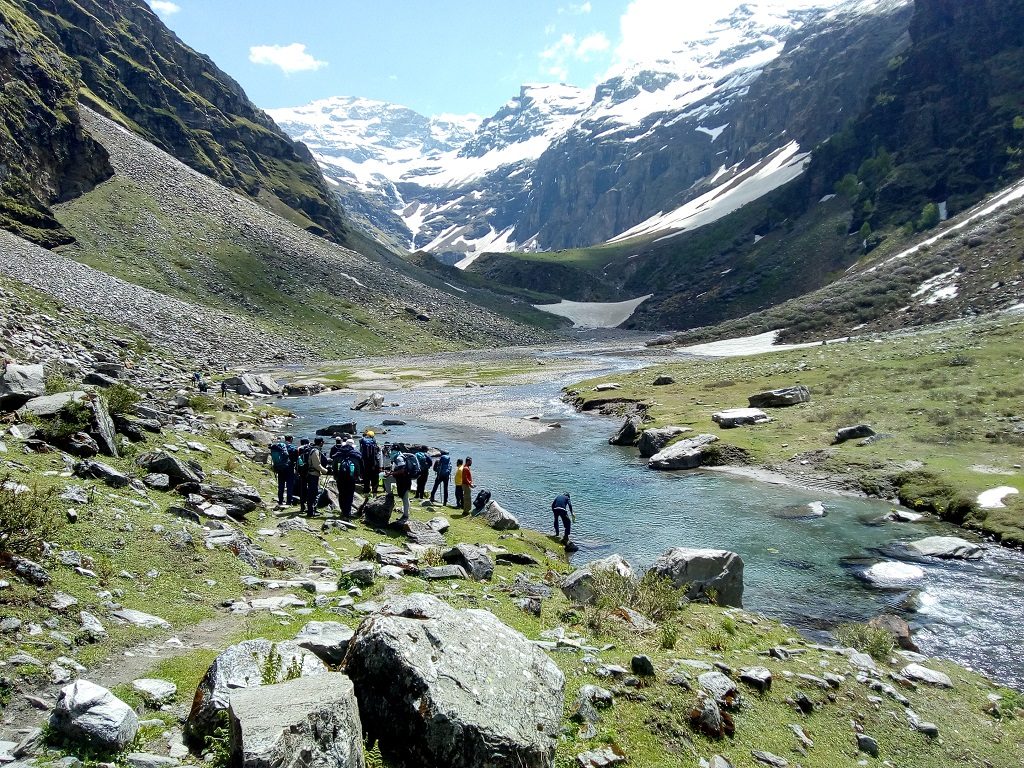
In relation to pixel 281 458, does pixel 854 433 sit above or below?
above

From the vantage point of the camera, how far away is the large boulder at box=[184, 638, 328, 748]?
23.3 ft

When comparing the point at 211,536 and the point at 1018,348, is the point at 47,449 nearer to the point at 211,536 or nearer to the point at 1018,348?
the point at 211,536

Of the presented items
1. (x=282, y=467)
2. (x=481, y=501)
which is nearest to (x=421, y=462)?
(x=481, y=501)

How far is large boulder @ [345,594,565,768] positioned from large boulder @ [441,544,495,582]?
781 cm

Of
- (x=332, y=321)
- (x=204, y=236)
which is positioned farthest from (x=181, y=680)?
(x=204, y=236)

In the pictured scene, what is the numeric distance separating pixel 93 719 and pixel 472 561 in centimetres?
1109

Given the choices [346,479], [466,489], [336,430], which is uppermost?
[346,479]

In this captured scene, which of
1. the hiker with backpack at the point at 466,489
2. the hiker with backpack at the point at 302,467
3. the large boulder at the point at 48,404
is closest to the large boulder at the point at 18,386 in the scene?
the large boulder at the point at 48,404

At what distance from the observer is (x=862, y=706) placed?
11266 millimetres

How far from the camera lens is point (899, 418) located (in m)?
37.7

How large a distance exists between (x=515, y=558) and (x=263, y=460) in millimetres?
17004

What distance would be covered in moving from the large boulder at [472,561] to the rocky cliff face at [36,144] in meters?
108

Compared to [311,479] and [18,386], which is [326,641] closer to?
[311,479]

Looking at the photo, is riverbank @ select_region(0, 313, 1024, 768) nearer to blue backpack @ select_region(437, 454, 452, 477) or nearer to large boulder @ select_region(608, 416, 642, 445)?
blue backpack @ select_region(437, 454, 452, 477)
